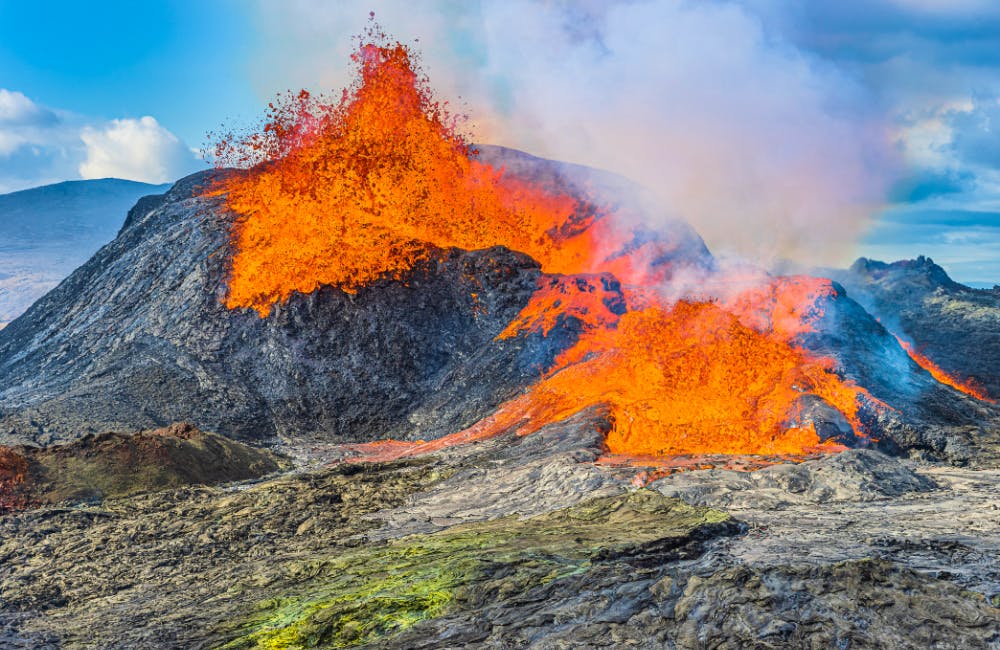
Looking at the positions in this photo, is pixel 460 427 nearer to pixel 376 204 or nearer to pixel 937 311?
pixel 376 204

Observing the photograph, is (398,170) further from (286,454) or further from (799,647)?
(799,647)

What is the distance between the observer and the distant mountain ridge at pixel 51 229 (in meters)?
90.6

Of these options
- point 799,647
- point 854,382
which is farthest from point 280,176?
point 799,647

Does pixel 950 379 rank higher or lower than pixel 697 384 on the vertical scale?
lower

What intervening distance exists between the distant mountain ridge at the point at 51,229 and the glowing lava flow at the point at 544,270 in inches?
2402

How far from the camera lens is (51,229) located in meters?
106

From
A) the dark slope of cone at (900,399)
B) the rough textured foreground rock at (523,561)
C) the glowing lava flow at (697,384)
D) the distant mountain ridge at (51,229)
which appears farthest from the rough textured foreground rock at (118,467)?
the distant mountain ridge at (51,229)

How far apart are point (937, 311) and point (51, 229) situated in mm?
107623

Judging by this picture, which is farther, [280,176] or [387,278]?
[280,176]

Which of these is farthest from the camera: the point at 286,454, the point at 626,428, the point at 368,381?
the point at 368,381

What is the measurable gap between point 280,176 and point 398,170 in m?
5.91

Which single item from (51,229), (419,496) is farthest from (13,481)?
(51,229)

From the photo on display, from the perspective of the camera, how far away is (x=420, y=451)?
24.2m

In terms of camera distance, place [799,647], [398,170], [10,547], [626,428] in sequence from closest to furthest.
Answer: [799,647], [10,547], [626,428], [398,170]
